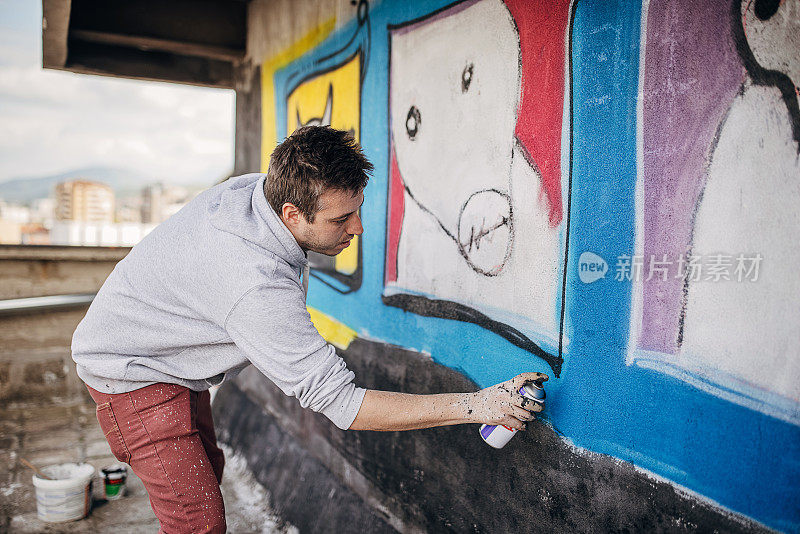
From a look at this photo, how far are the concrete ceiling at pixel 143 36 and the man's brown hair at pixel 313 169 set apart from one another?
4.25 metres

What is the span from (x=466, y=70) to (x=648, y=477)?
1758mm

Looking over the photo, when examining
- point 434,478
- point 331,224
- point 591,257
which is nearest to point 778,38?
point 591,257

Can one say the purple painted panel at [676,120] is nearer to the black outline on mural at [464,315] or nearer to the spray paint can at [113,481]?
the black outline on mural at [464,315]

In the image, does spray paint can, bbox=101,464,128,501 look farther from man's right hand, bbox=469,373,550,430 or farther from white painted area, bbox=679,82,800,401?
white painted area, bbox=679,82,800,401

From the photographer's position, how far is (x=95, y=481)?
398 centimetres

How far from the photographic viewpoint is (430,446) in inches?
104

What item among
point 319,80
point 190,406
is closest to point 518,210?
point 190,406

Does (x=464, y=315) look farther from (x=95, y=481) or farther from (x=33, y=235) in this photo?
(x=33, y=235)

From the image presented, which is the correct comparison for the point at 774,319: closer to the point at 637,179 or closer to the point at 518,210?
the point at 637,179

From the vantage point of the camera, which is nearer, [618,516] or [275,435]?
[618,516]

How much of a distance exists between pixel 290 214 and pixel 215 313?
1.45 feet

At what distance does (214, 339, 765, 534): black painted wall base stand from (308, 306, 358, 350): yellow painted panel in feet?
0.22

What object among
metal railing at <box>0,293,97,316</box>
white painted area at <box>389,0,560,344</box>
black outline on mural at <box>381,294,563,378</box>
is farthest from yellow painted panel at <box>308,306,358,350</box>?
metal railing at <box>0,293,97,316</box>

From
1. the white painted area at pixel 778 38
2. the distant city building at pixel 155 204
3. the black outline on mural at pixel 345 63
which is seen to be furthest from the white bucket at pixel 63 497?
the distant city building at pixel 155 204
